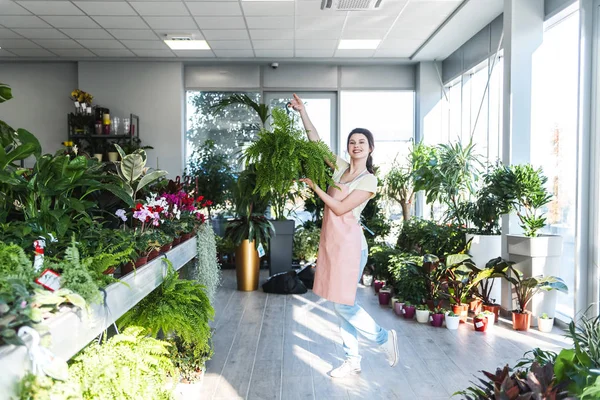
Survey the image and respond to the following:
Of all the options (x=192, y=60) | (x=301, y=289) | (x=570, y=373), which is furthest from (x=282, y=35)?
(x=570, y=373)

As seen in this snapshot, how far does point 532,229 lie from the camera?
481 centimetres

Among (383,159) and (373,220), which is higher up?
(383,159)

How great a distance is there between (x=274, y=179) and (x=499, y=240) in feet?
11.1

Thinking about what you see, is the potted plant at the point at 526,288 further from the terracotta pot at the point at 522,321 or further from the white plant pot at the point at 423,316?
the white plant pot at the point at 423,316

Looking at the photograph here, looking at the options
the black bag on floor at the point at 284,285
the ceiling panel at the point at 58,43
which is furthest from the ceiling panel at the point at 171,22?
the black bag on floor at the point at 284,285

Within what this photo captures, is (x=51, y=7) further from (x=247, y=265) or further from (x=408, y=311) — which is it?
(x=408, y=311)

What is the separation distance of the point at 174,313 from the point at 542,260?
3.31 m

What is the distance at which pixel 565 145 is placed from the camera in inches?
197

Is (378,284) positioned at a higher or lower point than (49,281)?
lower

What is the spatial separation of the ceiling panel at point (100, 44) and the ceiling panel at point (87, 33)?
0.20 m

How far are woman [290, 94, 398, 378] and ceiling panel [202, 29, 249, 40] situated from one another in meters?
4.07

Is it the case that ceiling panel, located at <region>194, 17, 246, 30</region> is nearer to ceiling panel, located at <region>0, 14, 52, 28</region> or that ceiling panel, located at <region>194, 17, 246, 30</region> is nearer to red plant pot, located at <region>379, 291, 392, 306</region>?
ceiling panel, located at <region>0, 14, 52, 28</region>

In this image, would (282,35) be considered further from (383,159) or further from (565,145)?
(565,145)

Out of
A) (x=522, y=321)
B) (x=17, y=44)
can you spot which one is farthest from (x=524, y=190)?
(x=17, y=44)
